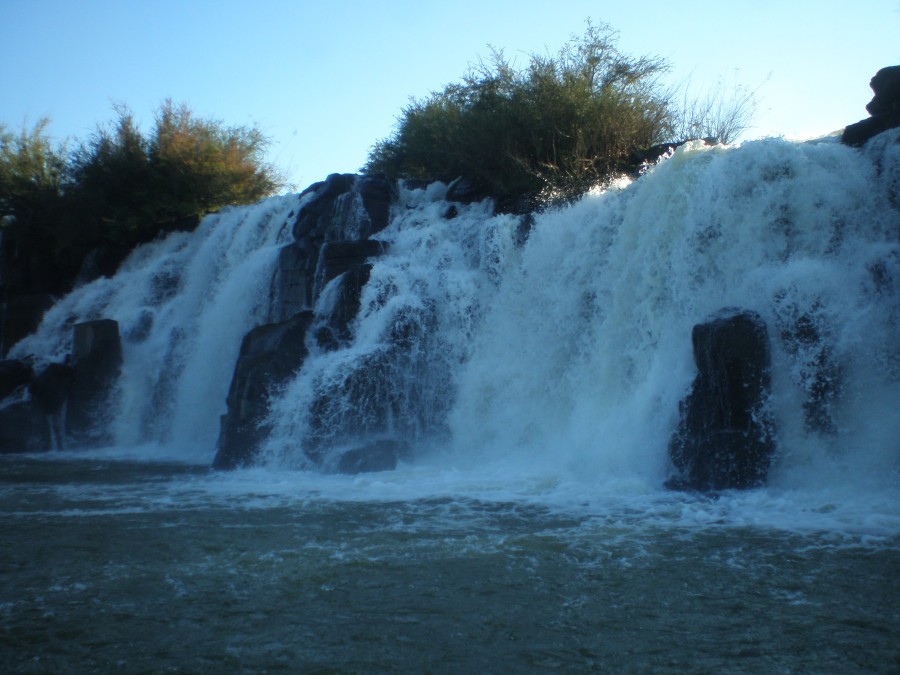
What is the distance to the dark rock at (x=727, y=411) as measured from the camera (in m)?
8.60

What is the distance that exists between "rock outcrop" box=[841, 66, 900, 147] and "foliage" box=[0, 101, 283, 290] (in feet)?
58.0

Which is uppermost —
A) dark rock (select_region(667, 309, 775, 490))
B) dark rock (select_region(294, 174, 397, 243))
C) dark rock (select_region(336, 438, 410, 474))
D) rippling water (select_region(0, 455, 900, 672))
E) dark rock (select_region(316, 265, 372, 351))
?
dark rock (select_region(294, 174, 397, 243))

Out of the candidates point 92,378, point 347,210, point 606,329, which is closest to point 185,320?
point 92,378

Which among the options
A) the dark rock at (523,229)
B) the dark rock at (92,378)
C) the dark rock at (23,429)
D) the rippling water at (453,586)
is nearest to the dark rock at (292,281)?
the dark rock at (92,378)

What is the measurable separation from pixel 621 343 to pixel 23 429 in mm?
10684

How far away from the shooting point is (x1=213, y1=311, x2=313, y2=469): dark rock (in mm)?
11984

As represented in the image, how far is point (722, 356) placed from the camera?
888 cm

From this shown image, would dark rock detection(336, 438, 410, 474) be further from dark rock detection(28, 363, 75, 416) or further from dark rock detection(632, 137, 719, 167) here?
dark rock detection(632, 137, 719, 167)

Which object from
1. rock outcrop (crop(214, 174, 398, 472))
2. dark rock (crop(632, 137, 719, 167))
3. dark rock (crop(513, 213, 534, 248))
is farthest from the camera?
dark rock (crop(632, 137, 719, 167))

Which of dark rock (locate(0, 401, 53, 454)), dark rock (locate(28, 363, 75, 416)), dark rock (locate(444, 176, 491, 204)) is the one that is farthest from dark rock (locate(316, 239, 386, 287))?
dark rock (locate(0, 401, 53, 454))

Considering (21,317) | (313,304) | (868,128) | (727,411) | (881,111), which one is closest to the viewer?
(727,411)

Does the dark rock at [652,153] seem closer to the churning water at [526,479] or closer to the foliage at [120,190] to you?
the churning water at [526,479]

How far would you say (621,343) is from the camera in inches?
437

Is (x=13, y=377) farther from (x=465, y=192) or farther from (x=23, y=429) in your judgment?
(x=465, y=192)
